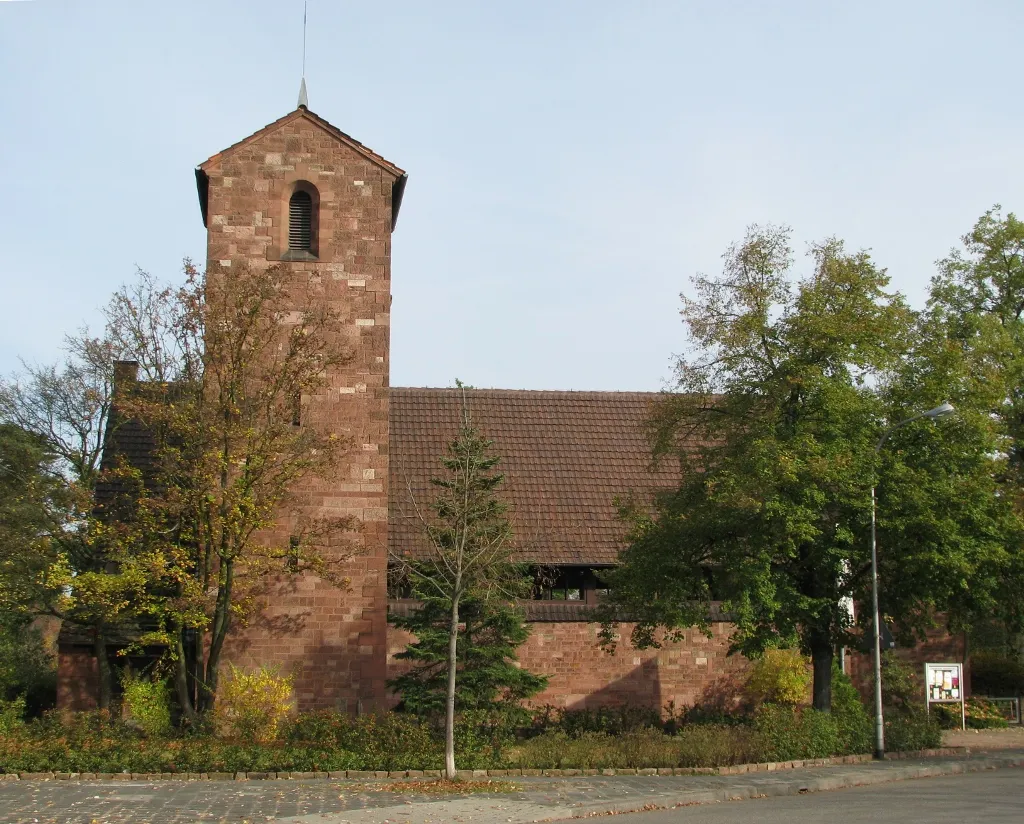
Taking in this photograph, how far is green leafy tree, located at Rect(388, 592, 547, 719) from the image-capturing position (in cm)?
2266

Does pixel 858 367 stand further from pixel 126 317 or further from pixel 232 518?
pixel 126 317

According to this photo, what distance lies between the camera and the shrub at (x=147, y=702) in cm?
2186

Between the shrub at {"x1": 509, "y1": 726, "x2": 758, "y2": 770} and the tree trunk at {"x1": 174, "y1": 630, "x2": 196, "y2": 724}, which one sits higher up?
the tree trunk at {"x1": 174, "y1": 630, "x2": 196, "y2": 724}

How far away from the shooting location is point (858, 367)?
75.7ft

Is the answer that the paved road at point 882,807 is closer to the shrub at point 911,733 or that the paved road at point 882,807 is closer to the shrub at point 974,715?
the shrub at point 911,733

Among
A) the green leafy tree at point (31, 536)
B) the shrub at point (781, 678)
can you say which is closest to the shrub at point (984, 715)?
the shrub at point (781, 678)

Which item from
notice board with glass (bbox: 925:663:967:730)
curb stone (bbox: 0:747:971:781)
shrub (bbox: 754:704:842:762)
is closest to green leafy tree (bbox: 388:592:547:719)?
curb stone (bbox: 0:747:971:781)

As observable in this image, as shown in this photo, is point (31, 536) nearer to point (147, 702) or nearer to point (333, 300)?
point (147, 702)

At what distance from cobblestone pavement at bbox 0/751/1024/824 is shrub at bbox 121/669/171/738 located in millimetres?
3721

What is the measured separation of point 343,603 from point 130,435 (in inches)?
357

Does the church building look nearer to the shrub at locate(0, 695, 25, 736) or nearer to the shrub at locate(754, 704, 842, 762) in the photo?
the shrub at locate(0, 695, 25, 736)

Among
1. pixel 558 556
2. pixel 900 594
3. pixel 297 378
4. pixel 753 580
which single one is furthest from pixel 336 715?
pixel 900 594

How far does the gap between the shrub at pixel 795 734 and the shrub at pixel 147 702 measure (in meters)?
11.4

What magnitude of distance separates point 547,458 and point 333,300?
390 inches
